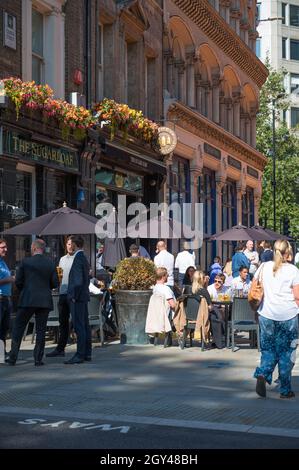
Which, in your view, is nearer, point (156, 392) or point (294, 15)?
point (156, 392)

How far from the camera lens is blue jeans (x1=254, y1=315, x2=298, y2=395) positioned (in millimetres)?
9016

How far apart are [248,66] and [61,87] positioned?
1960 centimetres

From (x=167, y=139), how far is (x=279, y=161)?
26203 millimetres

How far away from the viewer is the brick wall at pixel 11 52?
1580 cm

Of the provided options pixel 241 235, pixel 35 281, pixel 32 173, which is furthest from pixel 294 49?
pixel 35 281

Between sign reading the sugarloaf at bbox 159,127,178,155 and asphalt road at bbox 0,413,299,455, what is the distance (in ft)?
54.8

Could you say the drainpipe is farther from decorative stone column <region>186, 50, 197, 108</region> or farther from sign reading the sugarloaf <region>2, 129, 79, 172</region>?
decorative stone column <region>186, 50, 197, 108</region>

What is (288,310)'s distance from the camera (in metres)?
9.04

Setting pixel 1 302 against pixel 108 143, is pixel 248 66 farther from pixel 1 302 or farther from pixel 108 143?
pixel 1 302

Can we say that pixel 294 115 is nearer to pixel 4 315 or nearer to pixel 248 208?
pixel 248 208

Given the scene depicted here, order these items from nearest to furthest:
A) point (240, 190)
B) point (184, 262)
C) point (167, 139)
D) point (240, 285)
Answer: point (240, 285) → point (184, 262) → point (167, 139) → point (240, 190)

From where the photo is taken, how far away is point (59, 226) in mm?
14508

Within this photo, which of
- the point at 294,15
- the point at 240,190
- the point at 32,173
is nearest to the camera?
the point at 32,173

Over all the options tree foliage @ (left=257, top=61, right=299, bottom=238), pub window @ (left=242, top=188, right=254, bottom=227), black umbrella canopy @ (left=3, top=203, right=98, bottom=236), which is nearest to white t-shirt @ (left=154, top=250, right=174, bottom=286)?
black umbrella canopy @ (left=3, top=203, right=98, bottom=236)
